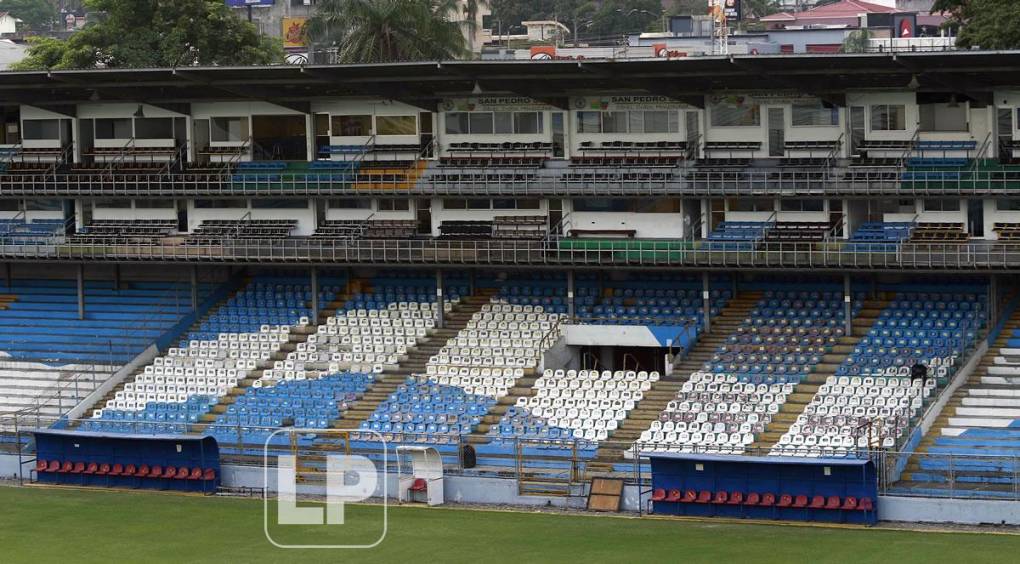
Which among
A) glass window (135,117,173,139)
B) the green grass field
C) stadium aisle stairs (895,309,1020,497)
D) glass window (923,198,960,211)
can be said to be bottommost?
the green grass field

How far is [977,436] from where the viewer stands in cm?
4434

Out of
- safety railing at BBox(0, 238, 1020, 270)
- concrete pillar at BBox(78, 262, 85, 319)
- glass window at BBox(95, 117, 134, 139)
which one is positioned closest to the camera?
safety railing at BBox(0, 238, 1020, 270)

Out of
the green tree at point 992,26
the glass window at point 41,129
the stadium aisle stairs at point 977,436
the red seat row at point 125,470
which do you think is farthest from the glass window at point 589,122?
the glass window at point 41,129

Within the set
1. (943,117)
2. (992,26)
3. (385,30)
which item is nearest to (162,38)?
(385,30)

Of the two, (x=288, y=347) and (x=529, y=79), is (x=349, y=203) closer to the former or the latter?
(x=288, y=347)

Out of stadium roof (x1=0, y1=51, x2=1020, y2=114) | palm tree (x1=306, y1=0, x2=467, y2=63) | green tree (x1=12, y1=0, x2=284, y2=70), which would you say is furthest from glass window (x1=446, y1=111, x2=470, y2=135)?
green tree (x1=12, y1=0, x2=284, y2=70)

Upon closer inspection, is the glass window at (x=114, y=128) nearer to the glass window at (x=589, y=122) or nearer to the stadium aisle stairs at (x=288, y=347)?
the stadium aisle stairs at (x=288, y=347)

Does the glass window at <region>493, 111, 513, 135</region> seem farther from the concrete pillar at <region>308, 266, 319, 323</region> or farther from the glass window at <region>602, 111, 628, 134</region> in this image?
the concrete pillar at <region>308, 266, 319, 323</region>

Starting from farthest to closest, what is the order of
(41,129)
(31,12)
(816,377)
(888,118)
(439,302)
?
(31,12) < (41,129) < (439,302) < (888,118) < (816,377)

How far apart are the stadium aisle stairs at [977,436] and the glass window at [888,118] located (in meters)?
7.34

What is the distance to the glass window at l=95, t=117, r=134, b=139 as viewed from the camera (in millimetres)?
61812

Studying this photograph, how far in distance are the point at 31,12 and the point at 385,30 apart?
337ft

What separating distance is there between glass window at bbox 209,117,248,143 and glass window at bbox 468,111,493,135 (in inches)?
305

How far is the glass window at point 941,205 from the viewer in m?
51.8
